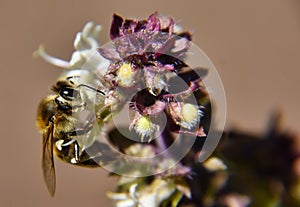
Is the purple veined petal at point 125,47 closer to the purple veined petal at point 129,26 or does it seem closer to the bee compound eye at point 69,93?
the purple veined petal at point 129,26

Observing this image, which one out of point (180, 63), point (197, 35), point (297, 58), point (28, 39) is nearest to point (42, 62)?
point (28, 39)

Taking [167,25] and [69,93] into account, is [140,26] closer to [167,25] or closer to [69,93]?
[167,25]

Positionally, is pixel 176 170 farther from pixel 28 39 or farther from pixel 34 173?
pixel 28 39

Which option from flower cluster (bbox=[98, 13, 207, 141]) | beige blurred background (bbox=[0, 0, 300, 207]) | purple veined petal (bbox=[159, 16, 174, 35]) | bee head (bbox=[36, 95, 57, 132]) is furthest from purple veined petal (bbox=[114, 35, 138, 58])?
beige blurred background (bbox=[0, 0, 300, 207])

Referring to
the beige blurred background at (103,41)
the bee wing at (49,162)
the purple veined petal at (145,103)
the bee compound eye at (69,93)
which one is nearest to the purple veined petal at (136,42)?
the purple veined petal at (145,103)

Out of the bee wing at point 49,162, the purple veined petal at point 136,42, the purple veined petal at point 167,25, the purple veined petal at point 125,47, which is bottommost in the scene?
the bee wing at point 49,162

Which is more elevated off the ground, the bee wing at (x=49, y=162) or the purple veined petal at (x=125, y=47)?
the purple veined petal at (x=125, y=47)
